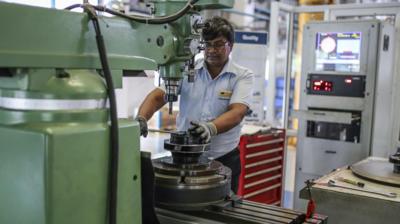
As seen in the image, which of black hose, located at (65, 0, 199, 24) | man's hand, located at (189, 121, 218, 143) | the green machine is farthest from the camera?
man's hand, located at (189, 121, 218, 143)

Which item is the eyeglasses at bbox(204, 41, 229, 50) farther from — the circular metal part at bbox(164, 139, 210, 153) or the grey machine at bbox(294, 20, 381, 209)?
the grey machine at bbox(294, 20, 381, 209)

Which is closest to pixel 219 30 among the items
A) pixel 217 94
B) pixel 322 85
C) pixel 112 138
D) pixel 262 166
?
pixel 217 94

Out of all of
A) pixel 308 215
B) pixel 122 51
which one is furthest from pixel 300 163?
pixel 122 51

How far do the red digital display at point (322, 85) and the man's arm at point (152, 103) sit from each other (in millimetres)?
1591

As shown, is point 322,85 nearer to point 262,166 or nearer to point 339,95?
point 339,95

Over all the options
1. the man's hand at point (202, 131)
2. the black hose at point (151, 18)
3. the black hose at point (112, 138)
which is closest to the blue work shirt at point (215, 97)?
the man's hand at point (202, 131)

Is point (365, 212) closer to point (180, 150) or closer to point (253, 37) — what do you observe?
point (180, 150)

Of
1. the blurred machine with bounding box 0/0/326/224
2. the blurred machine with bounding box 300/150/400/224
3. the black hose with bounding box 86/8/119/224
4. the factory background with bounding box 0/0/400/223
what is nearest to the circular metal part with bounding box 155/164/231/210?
the blurred machine with bounding box 0/0/326/224

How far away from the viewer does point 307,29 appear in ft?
10.2

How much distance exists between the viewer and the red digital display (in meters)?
3.05

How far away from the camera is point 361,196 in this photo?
1.70 meters

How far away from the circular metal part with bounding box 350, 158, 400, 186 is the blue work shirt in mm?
565

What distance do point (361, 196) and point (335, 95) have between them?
56.5 inches

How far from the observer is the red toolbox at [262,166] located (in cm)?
319
